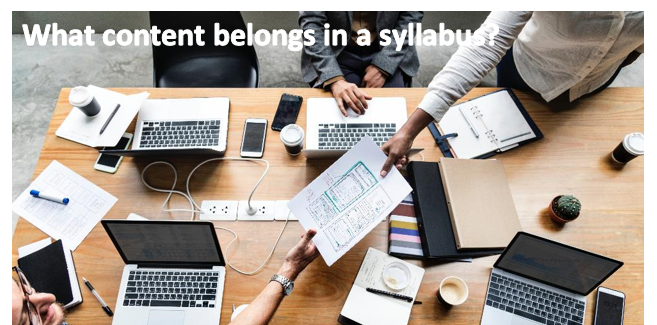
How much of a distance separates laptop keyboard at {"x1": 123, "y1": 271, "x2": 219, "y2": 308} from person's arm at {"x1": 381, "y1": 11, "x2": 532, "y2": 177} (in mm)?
693

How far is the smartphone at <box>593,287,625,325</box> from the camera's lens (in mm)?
1194

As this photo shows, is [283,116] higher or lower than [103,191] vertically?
higher

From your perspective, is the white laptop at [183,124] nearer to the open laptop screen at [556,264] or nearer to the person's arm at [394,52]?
the person's arm at [394,52]

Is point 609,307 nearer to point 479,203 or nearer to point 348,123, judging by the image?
point 479,203

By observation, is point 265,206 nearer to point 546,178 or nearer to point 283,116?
point 283,116

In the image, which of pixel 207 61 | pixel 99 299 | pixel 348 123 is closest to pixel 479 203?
pixel 348 123

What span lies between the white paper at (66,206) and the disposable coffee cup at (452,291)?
1.10m

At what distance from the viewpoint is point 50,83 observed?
274cm

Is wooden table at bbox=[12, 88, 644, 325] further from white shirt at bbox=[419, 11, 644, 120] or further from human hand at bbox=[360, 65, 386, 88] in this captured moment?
human hand at bbox=[360, 65, 386, 88]

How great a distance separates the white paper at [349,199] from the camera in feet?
3.99

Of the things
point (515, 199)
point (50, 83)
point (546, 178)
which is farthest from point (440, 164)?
point (50, 83)

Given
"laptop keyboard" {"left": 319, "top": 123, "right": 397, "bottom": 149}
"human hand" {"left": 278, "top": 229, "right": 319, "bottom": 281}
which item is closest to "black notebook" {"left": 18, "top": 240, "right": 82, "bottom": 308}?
"human hand" {"left": 278, "top": 229, "right": 319, "bottom": 281}

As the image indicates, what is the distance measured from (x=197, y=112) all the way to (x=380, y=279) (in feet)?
2.91

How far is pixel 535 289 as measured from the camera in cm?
123
